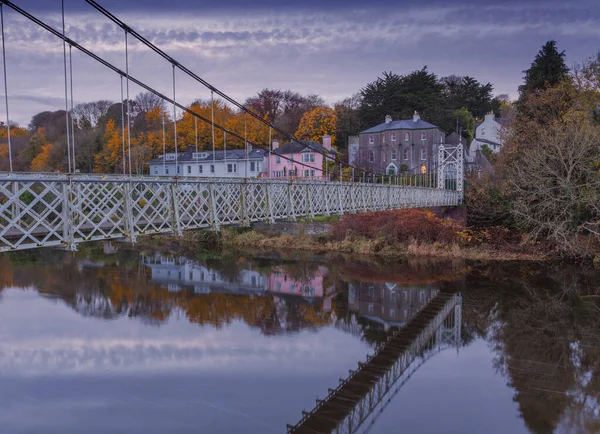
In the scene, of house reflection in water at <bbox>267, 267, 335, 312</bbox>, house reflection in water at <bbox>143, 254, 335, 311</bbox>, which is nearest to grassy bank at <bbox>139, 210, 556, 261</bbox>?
house reflection in water at <bbox>143, 254, 335, 311</bbox>

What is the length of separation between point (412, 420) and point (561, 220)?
57.3 ft

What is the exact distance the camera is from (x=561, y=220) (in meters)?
23.5

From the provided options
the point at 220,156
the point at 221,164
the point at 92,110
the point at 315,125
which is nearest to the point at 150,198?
the point at 220,156

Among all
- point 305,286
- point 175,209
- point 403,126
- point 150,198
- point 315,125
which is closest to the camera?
point 175,209

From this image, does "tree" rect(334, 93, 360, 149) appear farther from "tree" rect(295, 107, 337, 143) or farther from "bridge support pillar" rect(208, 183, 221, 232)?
"bridge support pillar" rect(208, 183, 221, 232)

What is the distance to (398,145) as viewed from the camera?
149ft

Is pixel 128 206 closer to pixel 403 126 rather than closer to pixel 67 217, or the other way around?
pixel 67 217

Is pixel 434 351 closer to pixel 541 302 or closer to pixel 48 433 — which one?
pixel 541 302

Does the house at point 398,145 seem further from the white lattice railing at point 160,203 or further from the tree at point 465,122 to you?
the white lattice railing at point 160,203

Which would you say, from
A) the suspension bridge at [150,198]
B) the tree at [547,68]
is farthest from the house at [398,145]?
the suspension bridge at [150,198]

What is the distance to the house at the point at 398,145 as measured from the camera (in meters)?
44.6

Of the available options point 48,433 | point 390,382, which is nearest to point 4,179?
point 48,433

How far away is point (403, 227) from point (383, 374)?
670 inches

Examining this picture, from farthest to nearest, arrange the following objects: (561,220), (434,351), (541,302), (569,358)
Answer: (561,220) → (541,302) → (434,351) → (569,358)
